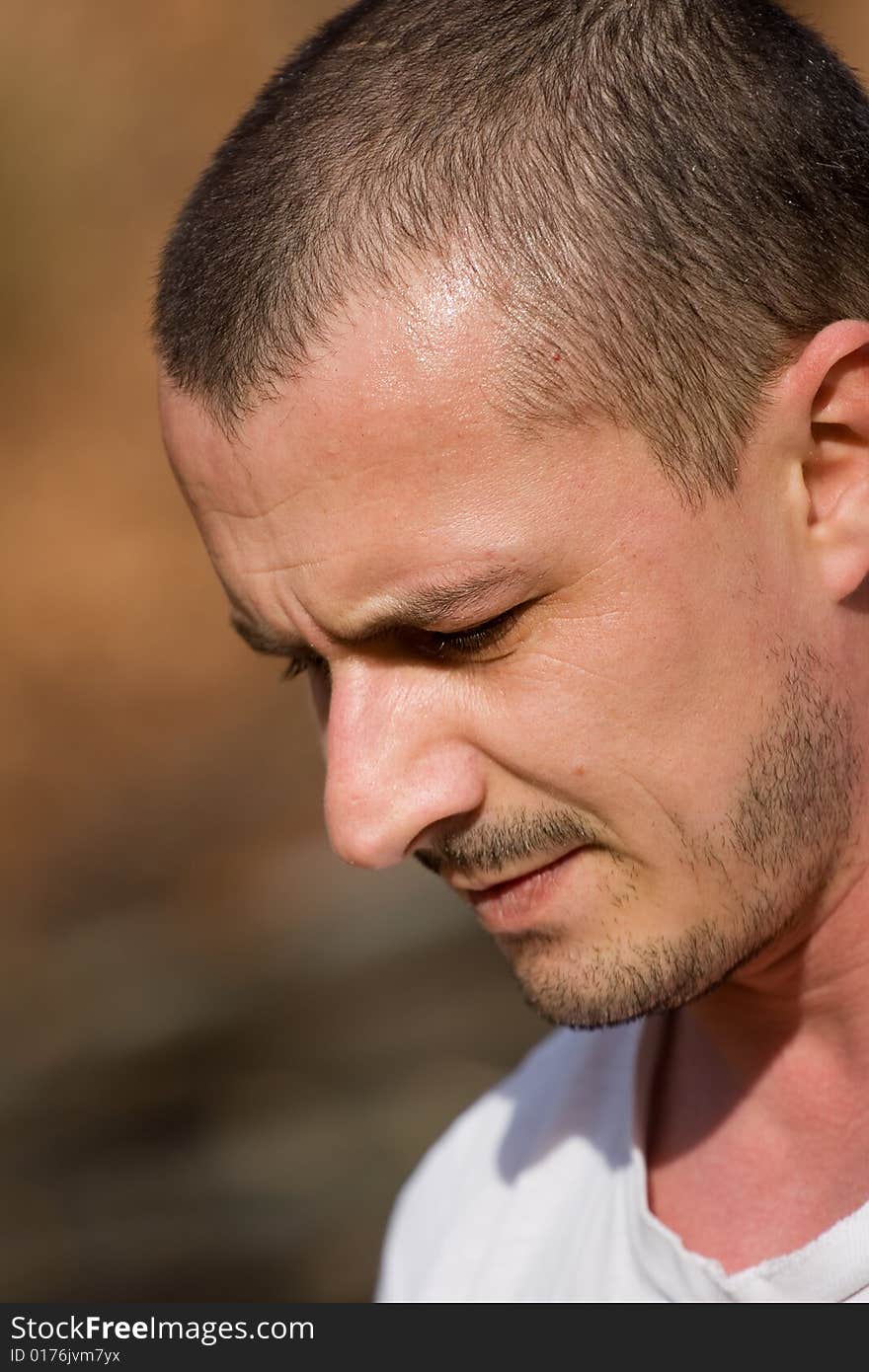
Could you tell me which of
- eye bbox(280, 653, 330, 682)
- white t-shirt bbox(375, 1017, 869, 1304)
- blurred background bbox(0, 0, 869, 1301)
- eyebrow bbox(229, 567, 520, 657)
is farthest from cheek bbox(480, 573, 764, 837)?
blurred background bbox(0, 0, 869, 1301)

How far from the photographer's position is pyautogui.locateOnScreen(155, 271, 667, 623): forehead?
194 cm

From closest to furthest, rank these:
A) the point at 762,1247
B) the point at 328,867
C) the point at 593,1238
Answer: the point at 762,1247, the point at 593,1238, the point at 328,867

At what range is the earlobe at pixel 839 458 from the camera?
203 centimetres

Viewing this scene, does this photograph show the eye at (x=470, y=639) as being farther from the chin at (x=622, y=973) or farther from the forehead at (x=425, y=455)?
the chin at (x=622, y=973)

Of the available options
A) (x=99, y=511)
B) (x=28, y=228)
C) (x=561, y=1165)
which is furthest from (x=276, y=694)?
(x=561, y=1165)

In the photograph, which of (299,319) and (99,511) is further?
(99,511)

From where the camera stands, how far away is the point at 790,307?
6.80 ft

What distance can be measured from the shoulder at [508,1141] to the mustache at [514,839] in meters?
0.59

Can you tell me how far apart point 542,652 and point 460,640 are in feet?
0.35

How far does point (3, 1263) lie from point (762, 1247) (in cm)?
359

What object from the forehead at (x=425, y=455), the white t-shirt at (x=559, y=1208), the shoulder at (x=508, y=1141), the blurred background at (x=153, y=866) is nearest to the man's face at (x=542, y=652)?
the forehead at (x=425, y=455)

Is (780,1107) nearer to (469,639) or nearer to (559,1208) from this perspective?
(559,1208)

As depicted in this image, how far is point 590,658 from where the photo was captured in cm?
202

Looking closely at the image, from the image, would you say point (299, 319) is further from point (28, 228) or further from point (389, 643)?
point (28, 228)
